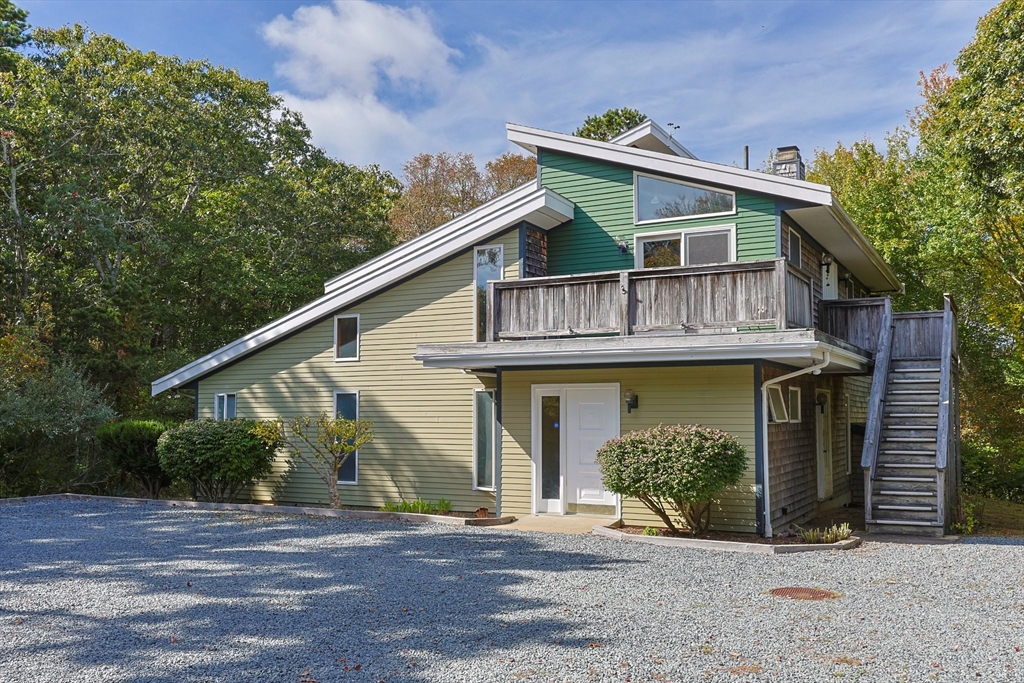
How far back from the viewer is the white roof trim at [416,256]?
1390cm

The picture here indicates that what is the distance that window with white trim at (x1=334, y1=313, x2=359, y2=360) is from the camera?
15.5 metres

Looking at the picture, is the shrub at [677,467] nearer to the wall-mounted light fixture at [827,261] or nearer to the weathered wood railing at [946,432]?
the weathered wood railing at [946,432]

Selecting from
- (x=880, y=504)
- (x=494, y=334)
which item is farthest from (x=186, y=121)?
(x=880, y=504)

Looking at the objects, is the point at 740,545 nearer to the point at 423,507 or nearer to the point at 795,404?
the point at 795,404

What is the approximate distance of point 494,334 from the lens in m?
12.7

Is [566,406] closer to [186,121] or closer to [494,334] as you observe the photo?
[494,334]

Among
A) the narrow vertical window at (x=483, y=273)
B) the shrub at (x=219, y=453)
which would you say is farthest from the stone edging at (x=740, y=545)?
the shrub at (x=219, y=453)

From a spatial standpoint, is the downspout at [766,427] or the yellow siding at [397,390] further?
the yellow siding at [397,390]

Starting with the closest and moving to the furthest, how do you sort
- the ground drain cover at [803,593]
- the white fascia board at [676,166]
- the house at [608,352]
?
the ground drain cover at [803,593] → the house at [608,352] → the white fascia board at [676,166]

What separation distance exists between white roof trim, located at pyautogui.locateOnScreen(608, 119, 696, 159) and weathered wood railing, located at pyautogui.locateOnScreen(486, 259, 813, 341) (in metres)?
4.52

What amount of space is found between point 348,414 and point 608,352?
6251mm

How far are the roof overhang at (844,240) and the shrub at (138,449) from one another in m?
13.2

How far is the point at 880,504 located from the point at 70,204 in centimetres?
2018

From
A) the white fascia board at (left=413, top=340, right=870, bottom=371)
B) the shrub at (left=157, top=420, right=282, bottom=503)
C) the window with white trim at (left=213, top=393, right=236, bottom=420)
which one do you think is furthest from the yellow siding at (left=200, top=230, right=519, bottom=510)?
the white fascia board at (left=413, top=340, right=870, bottom=371)
